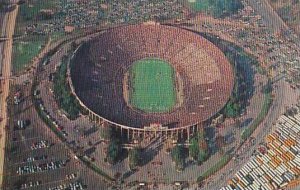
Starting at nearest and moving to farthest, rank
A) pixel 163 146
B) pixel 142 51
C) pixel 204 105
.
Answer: pixel 163 146
pixel 204 105
pixel 142 51

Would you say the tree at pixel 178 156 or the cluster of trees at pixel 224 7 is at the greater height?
the cluster of trees at pixel 224 7

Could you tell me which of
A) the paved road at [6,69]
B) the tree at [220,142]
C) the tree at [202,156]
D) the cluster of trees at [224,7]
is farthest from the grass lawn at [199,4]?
the tree at [202,156]

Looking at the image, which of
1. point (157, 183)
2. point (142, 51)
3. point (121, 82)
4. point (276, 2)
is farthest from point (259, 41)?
point (157, 183)

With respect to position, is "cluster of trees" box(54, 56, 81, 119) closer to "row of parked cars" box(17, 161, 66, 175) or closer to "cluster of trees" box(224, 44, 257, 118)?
"row of parked cars" box(17, 161, 66, 175)

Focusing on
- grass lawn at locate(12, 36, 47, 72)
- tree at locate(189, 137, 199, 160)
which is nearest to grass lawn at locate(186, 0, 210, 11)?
grass lawn at locate(12, 36, 47, 72)

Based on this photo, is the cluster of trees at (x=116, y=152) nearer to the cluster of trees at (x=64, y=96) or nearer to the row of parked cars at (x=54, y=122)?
the row of parked cars at (x=54, y=122)

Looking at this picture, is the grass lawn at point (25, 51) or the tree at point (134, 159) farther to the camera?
the grass lawn at point (25, 51)

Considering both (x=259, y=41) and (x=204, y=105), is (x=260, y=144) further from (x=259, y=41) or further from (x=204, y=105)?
(x=259, y=41)
